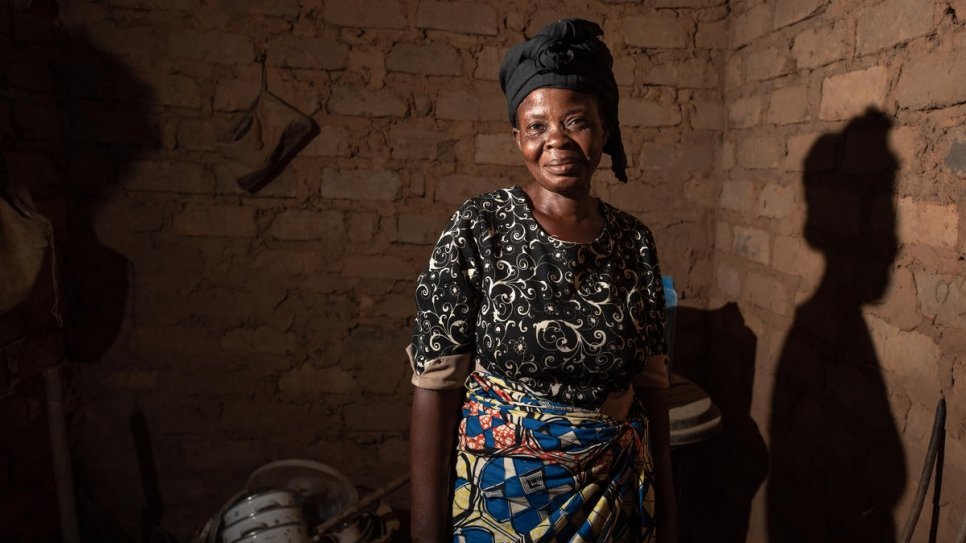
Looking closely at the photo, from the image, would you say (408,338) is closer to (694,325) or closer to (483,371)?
(694,325)

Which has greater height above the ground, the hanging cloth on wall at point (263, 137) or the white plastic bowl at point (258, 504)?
the hanging cloth on wall at point (263, 137)

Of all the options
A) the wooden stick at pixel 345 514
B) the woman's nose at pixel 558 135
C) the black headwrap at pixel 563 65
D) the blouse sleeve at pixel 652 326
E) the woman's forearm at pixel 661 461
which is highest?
the black headwrap at pixel 563 65

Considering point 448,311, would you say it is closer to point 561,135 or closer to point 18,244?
point 561,135

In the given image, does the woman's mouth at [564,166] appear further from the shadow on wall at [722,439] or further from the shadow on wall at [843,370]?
the shadow on wall at [722,439]

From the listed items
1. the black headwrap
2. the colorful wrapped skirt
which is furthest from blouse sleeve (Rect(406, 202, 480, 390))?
the black headwrap

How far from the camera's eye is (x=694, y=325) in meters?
3.28

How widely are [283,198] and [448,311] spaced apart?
1977mm

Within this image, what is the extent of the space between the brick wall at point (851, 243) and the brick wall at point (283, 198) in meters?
0.41

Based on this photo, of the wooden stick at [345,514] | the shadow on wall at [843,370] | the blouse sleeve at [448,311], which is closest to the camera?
Answer: the blouse sleeve at [448,311]

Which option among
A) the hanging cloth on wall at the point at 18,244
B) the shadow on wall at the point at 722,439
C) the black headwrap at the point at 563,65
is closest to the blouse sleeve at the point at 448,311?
the black headwrap at the point at 563,65

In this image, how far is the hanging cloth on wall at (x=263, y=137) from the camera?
293cm

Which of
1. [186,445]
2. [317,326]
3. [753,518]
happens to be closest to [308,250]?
[317,326]

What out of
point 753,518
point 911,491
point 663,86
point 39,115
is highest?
point 663,86

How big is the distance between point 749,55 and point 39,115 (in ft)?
10.3
